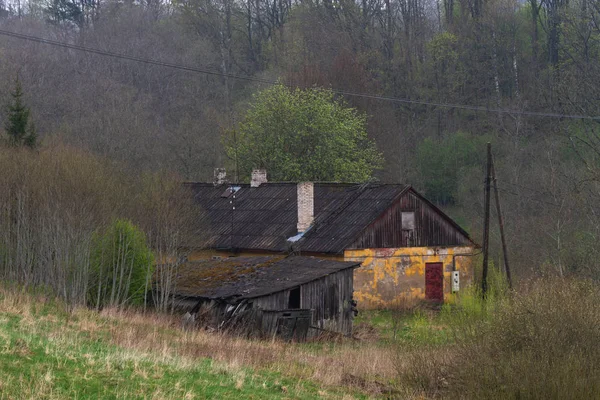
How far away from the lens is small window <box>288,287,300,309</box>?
82.9ft

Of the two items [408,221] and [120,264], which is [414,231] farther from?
[120,264]

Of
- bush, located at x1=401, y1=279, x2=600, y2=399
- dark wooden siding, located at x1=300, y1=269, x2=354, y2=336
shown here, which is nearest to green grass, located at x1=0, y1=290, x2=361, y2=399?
bush, located at x1=401, y1=279, x2=600, y2=399

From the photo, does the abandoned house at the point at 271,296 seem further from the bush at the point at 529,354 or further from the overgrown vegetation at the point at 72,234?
the bush at the point at 529,354

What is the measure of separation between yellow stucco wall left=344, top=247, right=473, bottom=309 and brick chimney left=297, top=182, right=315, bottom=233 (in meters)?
2.92

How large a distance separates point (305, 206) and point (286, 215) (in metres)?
1.76

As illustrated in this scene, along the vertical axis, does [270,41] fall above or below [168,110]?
above

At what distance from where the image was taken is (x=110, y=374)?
38.0 feet

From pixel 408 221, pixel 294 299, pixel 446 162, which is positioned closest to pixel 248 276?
pixel 294 299

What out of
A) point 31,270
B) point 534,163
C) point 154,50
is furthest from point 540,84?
point 31,270

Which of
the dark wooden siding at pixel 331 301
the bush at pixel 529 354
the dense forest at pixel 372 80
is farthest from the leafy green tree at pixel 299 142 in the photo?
the bush at pixel 529 354

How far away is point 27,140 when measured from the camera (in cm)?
3094

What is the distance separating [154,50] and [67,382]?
2219 inches

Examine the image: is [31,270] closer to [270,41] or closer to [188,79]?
[188,79]

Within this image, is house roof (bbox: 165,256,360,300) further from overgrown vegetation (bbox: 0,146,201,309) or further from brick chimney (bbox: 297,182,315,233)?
brick chimney (bbox: 297,182,315,233)
